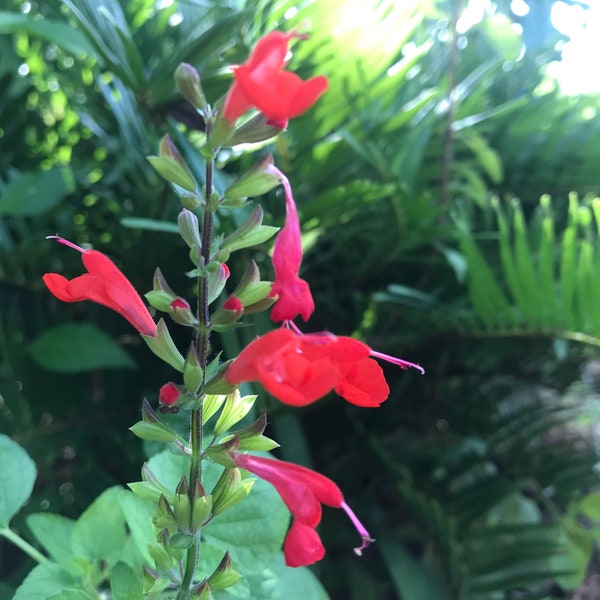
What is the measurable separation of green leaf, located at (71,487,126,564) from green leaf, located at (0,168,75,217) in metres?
0.27

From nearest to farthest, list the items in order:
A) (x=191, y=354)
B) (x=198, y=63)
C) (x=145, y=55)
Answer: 1. (x=191, y=354)
2. (x=198, y=63)
3. (x=145, y=55)

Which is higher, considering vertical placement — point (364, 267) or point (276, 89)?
point (276, 89)

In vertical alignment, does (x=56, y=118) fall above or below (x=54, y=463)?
above

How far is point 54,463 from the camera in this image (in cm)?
63

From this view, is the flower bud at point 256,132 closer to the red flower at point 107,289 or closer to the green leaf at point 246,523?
the red flower at point 107,289

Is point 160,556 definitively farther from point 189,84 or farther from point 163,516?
point 189,84

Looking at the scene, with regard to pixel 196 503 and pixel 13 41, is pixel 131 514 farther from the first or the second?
pixel 13 41

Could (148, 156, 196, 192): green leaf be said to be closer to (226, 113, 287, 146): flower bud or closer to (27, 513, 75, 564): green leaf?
(226, 113, 287, 146): flower bud

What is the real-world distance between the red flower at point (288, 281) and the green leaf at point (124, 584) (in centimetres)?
13

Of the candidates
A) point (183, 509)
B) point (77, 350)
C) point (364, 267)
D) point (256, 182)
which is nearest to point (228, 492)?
point (183, 509)

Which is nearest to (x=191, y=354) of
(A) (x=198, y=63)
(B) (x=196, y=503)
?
(B) (x=196, y=503)

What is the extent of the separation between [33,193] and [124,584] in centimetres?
37

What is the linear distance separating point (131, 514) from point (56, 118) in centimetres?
59

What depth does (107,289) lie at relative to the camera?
261mm
